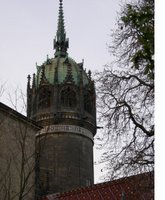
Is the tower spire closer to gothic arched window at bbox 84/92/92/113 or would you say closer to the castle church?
the castle church

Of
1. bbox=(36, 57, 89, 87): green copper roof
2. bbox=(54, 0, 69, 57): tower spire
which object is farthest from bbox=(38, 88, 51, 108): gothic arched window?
bbox=(54, 0, 69, 57): tower spire

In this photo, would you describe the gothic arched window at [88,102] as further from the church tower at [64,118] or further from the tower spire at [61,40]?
the tower spire at [61,40]

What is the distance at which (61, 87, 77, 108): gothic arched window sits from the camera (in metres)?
46.2

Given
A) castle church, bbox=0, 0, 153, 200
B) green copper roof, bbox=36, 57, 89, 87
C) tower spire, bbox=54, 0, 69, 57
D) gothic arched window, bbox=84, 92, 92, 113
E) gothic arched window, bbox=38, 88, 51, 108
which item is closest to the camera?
castle church, bbox=0, 0, 153, 200

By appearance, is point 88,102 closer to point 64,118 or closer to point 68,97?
point 68,97

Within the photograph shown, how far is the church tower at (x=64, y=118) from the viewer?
143 feet

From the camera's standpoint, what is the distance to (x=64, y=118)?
148ft

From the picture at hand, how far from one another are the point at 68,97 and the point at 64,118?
92.2 inches

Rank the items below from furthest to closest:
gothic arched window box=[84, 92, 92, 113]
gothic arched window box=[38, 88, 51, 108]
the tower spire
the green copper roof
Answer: the tower spire → the green copper roof → gothic arched window box=[84, 92, 92, 113] → gothic arched window box=[38, 88, 51, 108]

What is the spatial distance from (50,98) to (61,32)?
9.32 m

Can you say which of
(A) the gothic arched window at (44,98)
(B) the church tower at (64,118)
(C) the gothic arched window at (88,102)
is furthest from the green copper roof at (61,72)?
(C) the gothic arched window at (88,102)

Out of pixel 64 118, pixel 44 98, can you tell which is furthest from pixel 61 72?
pixel 64 118
